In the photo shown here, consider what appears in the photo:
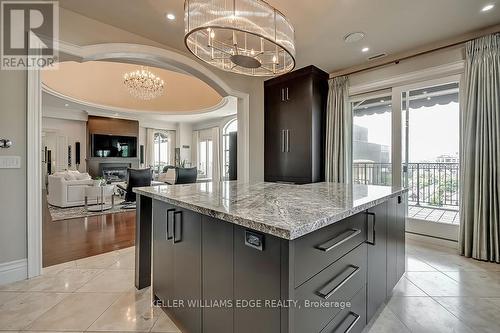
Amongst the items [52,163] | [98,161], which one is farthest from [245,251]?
[52,163]

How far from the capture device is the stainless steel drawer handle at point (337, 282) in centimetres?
106

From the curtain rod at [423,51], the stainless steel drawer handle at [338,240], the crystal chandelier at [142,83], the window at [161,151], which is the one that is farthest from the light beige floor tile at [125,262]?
the window at [161,151]

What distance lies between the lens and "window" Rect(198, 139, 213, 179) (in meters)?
10.5

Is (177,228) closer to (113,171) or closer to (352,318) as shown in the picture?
(352,318)

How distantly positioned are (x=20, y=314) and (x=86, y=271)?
670 millimetres

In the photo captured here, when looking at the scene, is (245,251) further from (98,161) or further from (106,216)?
(98,161)

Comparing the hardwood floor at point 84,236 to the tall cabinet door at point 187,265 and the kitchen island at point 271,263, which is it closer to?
the kitchen island at point 271,263

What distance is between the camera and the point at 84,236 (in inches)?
137

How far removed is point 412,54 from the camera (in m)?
3.31

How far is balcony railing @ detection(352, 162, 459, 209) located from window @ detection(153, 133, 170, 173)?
29.4ft

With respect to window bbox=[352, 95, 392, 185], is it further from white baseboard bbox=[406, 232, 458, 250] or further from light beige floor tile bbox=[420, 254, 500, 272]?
light beige floor tile bbox=[420, 254, 500, 272]

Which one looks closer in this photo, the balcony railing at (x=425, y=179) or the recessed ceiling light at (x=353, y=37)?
the recessed ceiling light at (x=353, y=37)

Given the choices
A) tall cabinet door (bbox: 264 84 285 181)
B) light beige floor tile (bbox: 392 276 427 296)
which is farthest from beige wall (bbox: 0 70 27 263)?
light beige floor tile (bbox: 392 276 427 296)

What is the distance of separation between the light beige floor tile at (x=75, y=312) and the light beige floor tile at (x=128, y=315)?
0.20ft
